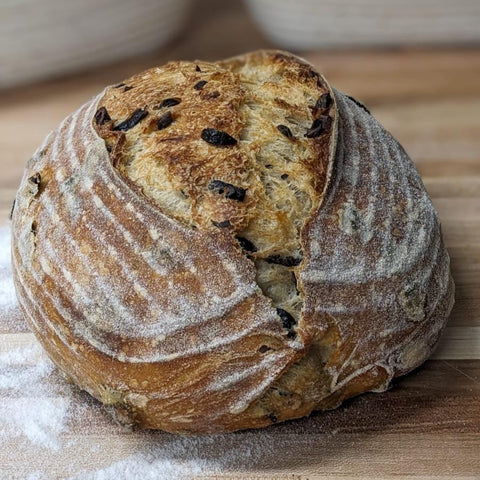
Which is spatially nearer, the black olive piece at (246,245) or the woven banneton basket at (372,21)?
the black olive piece at (246,245)

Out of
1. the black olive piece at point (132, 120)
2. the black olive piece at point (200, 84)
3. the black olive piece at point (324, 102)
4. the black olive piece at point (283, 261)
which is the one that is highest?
the black olive piece at point (200, 84)

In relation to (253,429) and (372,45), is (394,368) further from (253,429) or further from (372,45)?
(372,45)

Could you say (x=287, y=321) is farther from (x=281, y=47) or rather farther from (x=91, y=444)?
(x=281, y=47)

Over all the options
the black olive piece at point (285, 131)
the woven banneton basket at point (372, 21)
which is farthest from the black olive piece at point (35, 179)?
the woven banneton basket at point (372, 21)

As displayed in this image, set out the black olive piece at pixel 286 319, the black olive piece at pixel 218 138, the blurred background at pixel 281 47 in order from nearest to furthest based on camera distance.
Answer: the black olive piece at pixel 286 319, the black olive piece at pixel 218 138, the blurred background at pixel 281 47

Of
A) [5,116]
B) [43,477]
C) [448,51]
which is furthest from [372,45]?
[43,477]

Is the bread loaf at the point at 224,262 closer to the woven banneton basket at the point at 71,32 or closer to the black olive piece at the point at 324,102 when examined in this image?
the black olive piece at the point at 324,102

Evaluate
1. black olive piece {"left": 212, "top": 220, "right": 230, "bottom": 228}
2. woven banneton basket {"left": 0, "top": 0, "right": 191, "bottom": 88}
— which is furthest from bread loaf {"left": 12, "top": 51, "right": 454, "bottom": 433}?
woven banneton basket {"left": 0, "top": 0, "right": 191, "bottom": 88}
